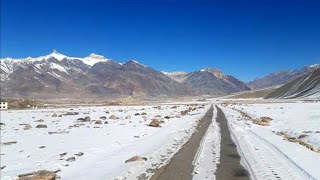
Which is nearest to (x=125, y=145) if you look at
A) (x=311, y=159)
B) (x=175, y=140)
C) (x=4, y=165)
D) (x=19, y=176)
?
(x=175, y=140)

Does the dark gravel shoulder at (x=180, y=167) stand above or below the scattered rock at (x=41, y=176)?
above

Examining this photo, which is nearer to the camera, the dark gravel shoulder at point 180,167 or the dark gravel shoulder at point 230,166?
the dark gravel shoulder at point 230,166

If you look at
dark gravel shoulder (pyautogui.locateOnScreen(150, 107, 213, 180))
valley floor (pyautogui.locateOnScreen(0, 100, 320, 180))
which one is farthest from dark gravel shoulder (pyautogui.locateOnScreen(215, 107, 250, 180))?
dark gravel shoulder (pyautogui.locateOnScreen(150, 107, 213, 180))

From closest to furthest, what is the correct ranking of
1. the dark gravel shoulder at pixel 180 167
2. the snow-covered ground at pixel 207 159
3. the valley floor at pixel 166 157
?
the dark gravel shoulder at pixel 180 167 < the snow-covered ground at pixel 207 159 < the valley floor at pixel 166 157

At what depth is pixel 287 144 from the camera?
2158cm

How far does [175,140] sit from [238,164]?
8913 mm

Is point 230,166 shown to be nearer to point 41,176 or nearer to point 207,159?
point 207,159

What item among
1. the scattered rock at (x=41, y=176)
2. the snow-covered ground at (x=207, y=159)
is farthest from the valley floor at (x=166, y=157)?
the scattered rock at (x=41, y=176)

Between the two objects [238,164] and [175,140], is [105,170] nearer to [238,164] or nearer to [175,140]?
[238,164]

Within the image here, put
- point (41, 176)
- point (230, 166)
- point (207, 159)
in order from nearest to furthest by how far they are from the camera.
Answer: point (41, 176), point (230, 166), point (207, 159)

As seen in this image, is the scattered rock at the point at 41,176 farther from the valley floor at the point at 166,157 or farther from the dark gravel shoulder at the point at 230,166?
the dark gravel shoulder at the point at 230,166

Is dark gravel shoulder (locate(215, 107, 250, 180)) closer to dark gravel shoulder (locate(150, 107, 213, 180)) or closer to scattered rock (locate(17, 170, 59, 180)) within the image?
dark gravel shoulder (locate(150, 107, 213, 180))

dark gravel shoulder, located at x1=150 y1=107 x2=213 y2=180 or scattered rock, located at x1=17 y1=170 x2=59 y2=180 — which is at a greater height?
dark gravel shoulder, located at x1=150 y1=107 x2=213 y2=180

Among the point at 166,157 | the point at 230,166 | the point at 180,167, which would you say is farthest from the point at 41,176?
the point at 230,166
